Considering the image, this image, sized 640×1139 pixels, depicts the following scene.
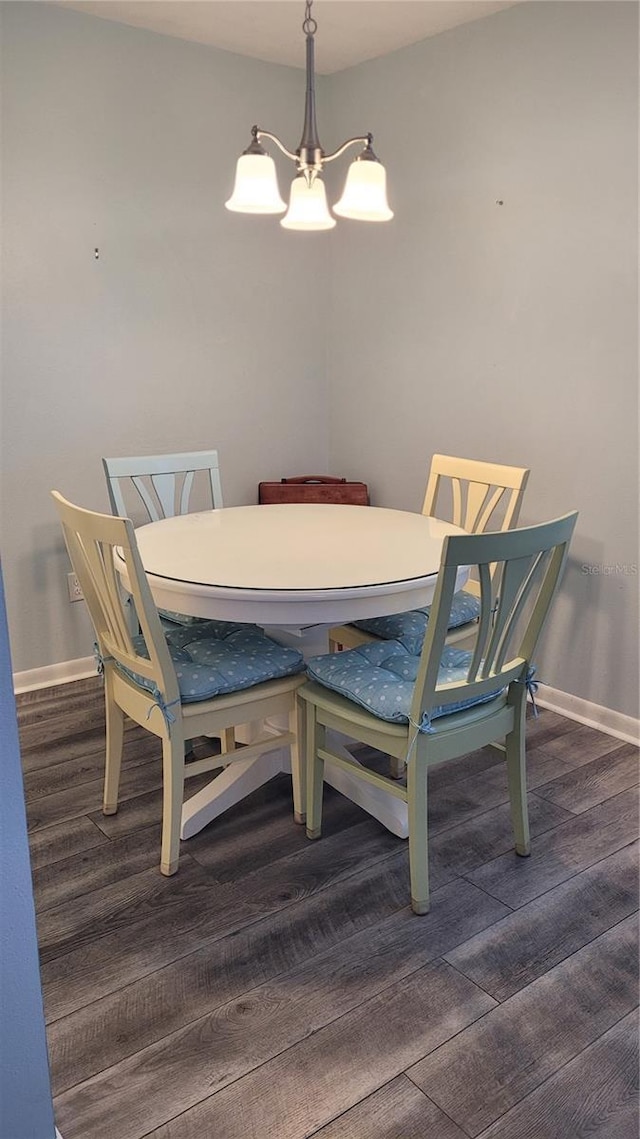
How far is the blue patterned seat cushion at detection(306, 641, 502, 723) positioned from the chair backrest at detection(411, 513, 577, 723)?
0.15 feet

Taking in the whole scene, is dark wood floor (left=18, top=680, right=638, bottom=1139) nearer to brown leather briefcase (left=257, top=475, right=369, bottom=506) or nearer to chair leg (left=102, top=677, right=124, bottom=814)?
chair leg (left=102, top=677, right=124, bottom=814)

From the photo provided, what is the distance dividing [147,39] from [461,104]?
1140 millimetres

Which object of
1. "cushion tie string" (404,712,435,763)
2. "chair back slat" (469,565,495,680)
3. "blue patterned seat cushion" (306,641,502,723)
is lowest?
"cushion tie string" (404,712,435,763)

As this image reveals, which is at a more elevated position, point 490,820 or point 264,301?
point 264,301

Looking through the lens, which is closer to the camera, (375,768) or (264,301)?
A: (375,768)

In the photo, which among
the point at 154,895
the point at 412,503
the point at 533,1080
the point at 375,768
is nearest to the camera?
the point at 533,1080

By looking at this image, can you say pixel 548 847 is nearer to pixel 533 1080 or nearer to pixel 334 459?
pixel 533 1080

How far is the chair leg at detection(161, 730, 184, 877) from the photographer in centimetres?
187

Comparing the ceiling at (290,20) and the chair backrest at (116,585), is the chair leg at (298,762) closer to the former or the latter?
the chair backrest at (116,585)

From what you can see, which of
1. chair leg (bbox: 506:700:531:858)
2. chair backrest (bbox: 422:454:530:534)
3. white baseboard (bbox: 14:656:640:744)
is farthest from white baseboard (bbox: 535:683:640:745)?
chair leg (bbox: 506:700:531:858)

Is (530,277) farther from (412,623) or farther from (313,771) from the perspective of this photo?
(313,771)

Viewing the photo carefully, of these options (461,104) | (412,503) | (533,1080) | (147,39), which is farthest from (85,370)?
(533,1080)

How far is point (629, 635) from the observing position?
2.59 metres

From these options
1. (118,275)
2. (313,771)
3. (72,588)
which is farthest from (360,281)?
(313,771)
